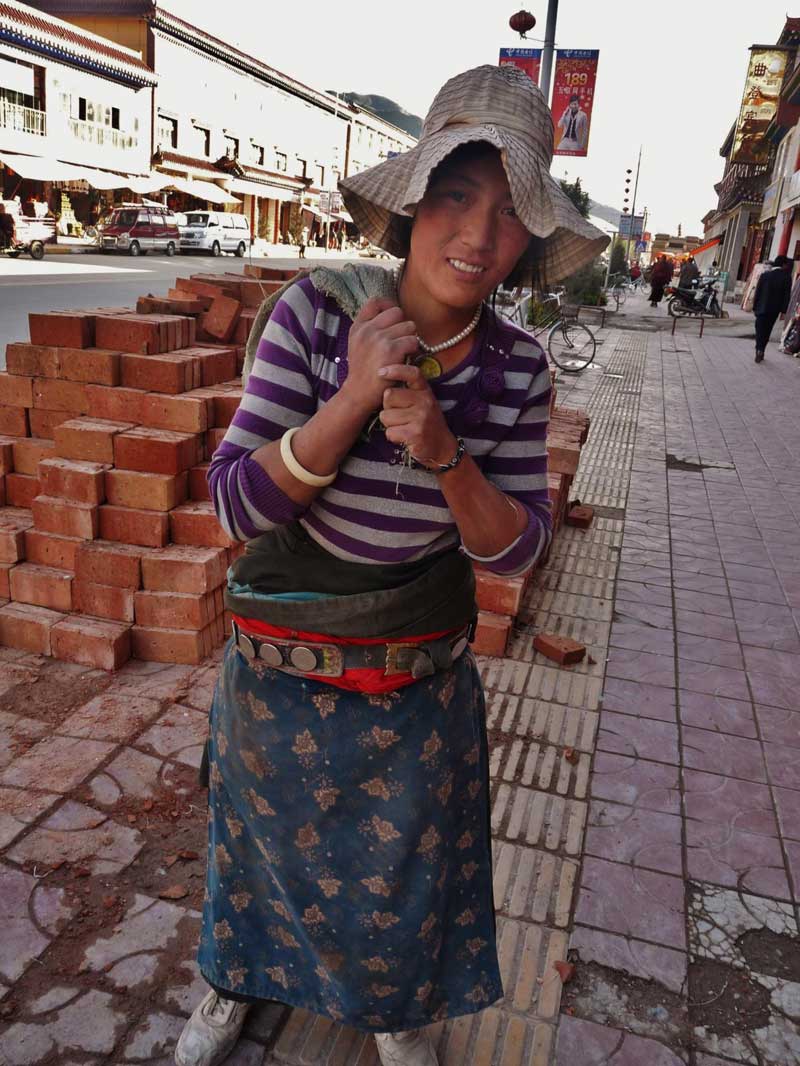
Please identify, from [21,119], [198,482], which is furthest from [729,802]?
[21,119]

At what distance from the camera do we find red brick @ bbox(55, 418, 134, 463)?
3.90m

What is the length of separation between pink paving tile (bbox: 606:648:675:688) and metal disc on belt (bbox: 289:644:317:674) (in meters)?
2.88

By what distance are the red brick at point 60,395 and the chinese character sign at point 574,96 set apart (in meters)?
9.35

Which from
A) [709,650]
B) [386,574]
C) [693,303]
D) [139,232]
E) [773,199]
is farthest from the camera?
[773,199]

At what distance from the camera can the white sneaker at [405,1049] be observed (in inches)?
77.4

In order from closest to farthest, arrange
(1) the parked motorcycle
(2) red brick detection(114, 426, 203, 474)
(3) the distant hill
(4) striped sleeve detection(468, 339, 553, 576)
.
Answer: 1. (4) striped sleeve detection(468, 339, 553, 576)
2. (2) red brick detection(114, 426, 203, 474)
3. (1) the parked motorcycle
4. (3) the distant hill

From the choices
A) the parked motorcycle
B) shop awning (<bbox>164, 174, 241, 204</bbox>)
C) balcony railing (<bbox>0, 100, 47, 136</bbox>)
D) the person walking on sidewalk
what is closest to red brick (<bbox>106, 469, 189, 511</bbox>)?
the person walking on sidewalk

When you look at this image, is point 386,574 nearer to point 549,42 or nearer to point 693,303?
point 549,42

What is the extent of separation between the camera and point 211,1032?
2.01m

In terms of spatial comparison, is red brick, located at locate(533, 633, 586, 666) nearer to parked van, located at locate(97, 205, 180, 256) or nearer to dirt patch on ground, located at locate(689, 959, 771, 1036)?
dirt patch on ground, located at locate(689, 959, 771, 1036)

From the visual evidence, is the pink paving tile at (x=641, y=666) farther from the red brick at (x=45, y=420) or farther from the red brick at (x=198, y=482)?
the red brick at (x=45, y=420)

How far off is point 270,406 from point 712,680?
11.1 feet

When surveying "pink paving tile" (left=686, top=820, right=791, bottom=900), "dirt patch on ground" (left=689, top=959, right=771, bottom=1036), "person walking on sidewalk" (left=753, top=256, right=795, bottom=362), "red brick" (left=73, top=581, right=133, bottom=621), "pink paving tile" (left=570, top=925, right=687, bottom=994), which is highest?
"person walking on sidewalk" (left=753, top=256, right=795, bottom=362)

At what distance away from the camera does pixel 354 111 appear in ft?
197
